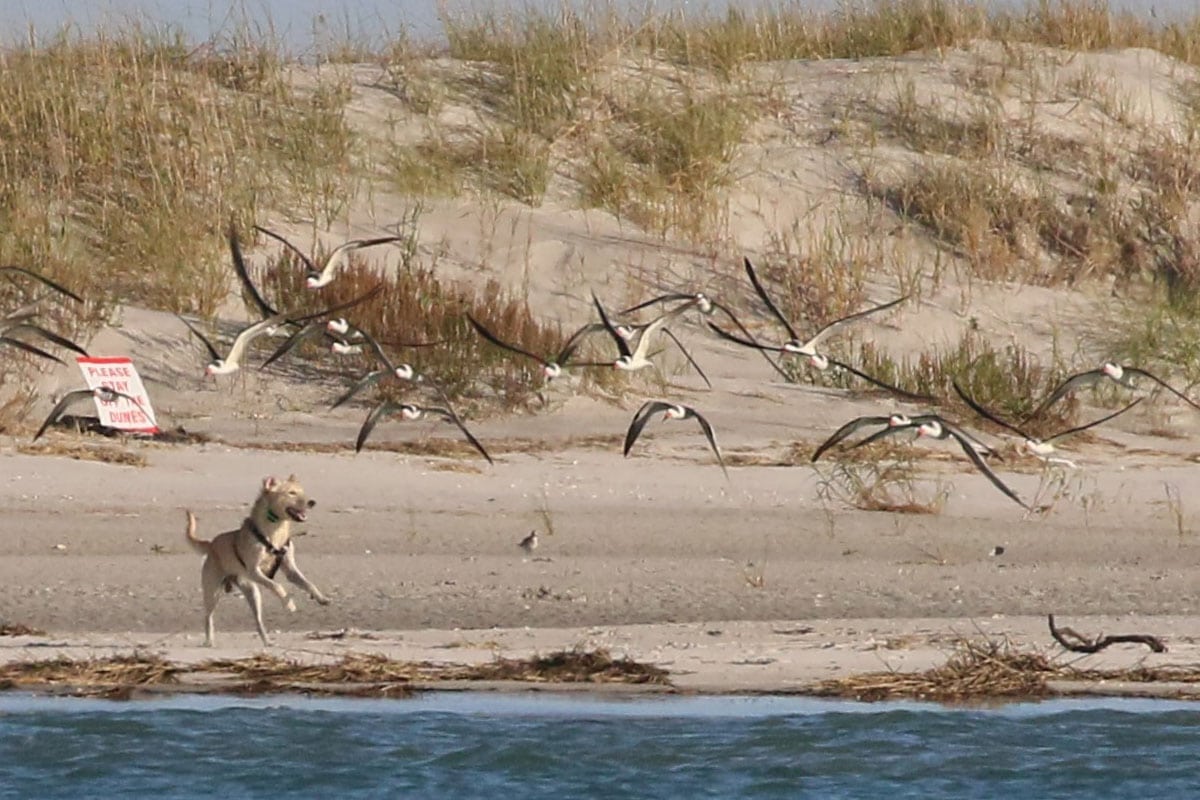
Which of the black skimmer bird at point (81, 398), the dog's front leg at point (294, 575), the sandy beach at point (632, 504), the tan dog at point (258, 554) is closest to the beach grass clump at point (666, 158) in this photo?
the sandy beach at point (632, 504)

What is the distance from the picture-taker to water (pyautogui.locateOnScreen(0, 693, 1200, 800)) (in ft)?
24.0

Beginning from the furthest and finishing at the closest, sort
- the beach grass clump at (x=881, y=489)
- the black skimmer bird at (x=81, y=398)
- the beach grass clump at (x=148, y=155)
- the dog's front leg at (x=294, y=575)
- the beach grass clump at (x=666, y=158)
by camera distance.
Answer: the beach grass clump at (x=666, y=158)
the beach grass clump at (x=148, y=155)
the beach grass clump at (x=881, y=489)
the black skimmer bird at (x=81, y=398)
the dog's front leg at (x=294, y=575)

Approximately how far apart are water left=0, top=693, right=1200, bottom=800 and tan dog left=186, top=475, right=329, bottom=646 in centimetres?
63

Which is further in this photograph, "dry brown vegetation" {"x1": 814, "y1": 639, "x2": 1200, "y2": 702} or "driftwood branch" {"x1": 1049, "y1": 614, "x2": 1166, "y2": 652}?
"driftwood branch" {"x1": 1049, "y1": 614, "x2": 1166, "y2": 652}

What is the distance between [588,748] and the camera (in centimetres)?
739

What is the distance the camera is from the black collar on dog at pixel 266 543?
27.4 feet

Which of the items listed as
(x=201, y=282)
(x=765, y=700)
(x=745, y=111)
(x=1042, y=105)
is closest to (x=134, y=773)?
(x=765, y=700)

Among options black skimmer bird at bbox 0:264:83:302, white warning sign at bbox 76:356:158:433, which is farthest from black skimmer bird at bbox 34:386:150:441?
black skimmer bird at bbox 0:264:83:302

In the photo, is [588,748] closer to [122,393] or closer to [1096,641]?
[1096,641]

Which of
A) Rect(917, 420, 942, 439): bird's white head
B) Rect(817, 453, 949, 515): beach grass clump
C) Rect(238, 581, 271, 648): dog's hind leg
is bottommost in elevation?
Rect(238, 581, 271, 648): dog's hind leg

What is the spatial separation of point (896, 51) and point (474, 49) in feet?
11.2

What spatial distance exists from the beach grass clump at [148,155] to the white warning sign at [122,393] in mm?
1361

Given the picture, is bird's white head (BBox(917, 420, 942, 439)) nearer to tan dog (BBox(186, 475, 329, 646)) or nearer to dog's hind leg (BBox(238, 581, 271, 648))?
tan dog (BBox(186, 475, 329, 646))

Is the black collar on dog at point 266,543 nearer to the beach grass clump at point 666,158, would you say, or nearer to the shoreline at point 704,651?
the shoreline at point 704,651
